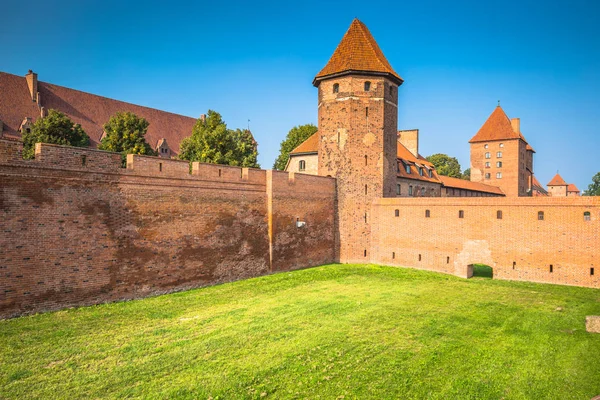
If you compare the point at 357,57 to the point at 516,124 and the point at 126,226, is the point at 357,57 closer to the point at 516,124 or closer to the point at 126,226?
the point at 126,226

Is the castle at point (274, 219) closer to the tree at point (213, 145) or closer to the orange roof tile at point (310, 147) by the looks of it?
the orange roof tile at point (310, 147)

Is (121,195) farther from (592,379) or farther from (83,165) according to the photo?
(592,379)

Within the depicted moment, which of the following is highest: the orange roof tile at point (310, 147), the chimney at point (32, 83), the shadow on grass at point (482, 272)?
the chimney at point (32, 83)

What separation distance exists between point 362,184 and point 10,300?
50.2 ft

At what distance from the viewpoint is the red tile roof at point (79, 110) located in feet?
99.8

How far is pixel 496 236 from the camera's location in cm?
1694

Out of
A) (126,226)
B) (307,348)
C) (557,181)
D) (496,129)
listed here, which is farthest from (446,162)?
(307,348)

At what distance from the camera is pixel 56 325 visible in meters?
9.30

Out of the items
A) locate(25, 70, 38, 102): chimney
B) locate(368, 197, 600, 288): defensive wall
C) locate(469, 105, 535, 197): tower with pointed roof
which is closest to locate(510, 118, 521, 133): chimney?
locate(469, 105, 535, 197): tower with pointed roof

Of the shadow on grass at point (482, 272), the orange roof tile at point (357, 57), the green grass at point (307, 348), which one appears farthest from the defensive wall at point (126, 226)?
the shadow on grass at point (482, 272)

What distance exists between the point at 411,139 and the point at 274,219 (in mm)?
22442

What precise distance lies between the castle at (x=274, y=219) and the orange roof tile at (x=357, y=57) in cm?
8

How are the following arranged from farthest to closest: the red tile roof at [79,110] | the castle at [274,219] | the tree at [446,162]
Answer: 1. the tree at [446,162]
2. the red tile roof at [79,110]
3. the castle at [274,219]

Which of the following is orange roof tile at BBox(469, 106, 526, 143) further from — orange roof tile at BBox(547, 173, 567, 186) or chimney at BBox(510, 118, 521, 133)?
orange roof tile at BBox(547, 173, 567, 186)
